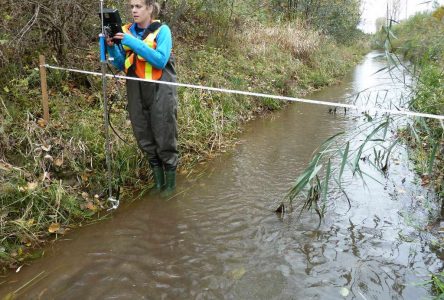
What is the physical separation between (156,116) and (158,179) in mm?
805

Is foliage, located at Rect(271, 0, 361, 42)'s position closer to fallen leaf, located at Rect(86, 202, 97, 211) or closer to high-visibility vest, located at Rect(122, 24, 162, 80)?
high-visibility vest, located at Rect(122, 24, 162, 80)

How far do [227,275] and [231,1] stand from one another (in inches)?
334

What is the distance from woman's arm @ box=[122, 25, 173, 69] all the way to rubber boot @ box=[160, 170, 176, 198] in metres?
1.19

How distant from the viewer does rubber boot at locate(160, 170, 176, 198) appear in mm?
3982

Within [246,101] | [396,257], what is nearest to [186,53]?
[246,101]

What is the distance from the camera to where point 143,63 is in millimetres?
3488

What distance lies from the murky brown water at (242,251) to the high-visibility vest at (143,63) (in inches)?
52.9

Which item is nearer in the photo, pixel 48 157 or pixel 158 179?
pixel 48 157

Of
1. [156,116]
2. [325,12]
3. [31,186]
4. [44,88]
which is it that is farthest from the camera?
[325,12]

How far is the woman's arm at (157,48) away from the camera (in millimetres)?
3178

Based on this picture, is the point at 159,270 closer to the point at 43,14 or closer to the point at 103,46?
the point at 103,46

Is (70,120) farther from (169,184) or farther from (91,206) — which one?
(169,184)

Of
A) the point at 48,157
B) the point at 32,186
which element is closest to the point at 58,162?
the point at 48,157

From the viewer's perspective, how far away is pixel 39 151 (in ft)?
12.1
